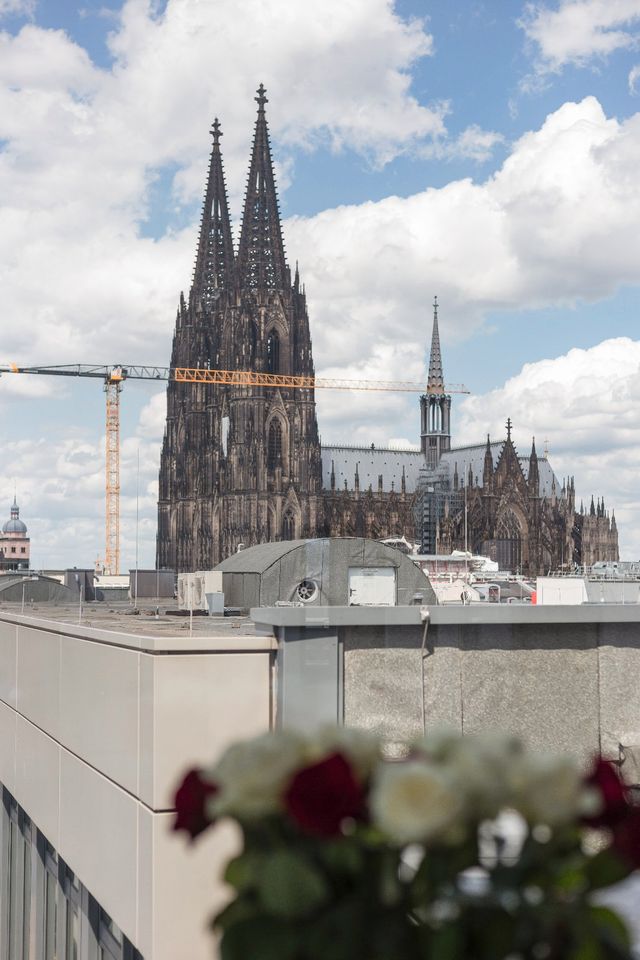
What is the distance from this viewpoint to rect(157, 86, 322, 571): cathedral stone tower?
108438 millimetres

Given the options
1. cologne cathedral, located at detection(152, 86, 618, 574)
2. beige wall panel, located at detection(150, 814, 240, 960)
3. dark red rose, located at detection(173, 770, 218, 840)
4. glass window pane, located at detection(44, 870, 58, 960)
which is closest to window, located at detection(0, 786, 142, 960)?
glass window pane, located at detection(44, 870, 58, 960)

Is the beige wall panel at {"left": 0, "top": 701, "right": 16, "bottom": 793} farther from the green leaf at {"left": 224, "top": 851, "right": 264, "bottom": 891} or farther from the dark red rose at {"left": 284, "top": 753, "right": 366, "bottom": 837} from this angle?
the dark red rose at {"left": 284, "top": 753, "right": 366, "bottom": 837}

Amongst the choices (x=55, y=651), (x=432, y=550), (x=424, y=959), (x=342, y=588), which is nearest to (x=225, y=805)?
(x=424, y=959)

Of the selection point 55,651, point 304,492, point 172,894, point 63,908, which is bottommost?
point 63,908

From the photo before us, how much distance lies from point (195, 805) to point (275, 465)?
10693 centimetres

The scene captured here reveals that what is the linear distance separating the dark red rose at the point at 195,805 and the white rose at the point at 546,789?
745 mm

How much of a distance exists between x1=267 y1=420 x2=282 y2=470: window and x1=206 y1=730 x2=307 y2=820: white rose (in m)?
106

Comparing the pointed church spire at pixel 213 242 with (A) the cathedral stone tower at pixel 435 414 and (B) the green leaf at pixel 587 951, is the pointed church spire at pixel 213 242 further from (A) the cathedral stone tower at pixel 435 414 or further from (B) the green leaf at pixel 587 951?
(B) the green leaf at pixel 587 951

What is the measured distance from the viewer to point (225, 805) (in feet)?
9.35

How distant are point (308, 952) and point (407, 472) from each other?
132 meters

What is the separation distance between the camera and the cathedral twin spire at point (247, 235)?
11150 cm

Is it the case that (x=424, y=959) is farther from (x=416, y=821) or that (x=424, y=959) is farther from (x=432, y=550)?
(x=432, y=550)

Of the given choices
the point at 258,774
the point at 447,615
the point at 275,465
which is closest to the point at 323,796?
the point at 258,774

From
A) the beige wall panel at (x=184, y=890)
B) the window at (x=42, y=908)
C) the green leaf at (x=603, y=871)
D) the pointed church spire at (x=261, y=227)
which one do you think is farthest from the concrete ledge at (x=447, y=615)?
the pointed church spire at (x=261, y=227)
